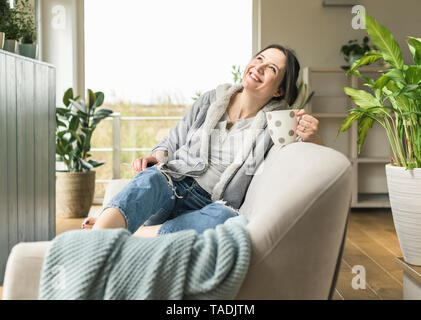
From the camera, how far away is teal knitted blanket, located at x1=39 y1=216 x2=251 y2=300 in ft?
2.78

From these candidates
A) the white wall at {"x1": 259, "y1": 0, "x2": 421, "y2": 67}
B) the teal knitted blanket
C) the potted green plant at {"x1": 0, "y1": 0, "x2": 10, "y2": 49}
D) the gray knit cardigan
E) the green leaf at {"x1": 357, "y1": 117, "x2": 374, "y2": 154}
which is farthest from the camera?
the white wall at {"x1": 259, "y1": 0, "x2": 421, "y2": 67}

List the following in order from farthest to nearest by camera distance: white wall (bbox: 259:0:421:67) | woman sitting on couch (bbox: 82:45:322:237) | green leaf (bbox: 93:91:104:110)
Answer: white wall (bbox: 259:0:421:67) < green leaf (bbox: 93:91:104:110) < woman sitting on couch (bbox: 82:45:322:237)

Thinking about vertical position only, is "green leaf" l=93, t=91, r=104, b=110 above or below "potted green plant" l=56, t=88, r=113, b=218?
above

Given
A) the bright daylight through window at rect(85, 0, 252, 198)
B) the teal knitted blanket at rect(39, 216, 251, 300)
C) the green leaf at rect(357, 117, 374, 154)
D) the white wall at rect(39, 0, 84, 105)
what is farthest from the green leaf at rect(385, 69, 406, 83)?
the white wall at rect(39, 0, 84, 105)

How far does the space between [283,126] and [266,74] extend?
1.39 feet

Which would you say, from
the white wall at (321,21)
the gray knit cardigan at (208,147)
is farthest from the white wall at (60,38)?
the gray knit cardigan at (208,147)

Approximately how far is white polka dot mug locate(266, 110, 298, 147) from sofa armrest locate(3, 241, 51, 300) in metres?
0.85

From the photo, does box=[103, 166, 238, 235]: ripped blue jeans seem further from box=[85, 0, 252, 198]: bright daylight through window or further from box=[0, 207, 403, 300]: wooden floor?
box=[85, 0, 252, 198]: bright daylight through window

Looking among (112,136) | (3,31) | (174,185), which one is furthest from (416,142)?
(112,136)

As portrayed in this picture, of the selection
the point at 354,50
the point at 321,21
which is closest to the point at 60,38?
the point at 321,21

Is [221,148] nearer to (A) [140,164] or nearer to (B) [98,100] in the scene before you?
(A) [140,164]

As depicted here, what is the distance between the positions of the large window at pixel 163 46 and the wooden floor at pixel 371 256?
1.60 m

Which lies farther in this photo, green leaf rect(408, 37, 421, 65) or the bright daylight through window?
the bright daylight through window

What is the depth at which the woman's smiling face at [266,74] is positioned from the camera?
1.83m
